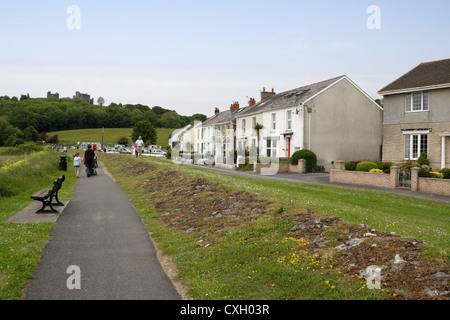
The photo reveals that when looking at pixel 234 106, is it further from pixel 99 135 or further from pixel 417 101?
pixel 99 135

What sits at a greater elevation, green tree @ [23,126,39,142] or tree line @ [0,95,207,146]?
tree line @ [0,95,207,146]

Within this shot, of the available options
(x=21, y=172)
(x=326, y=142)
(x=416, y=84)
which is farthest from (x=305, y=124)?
(x=21, y=172)

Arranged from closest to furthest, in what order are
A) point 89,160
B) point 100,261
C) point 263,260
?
point 263,260 → point 100,261 → point 89,160

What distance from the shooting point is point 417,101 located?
1156 inches

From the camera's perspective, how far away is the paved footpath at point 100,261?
20.1ft

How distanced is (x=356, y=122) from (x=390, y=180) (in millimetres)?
16917

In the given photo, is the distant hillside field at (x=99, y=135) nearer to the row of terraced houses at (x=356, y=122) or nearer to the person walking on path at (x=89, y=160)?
the row of terraced houses at (x=356, y=122)

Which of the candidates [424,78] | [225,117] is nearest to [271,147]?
[424,78]

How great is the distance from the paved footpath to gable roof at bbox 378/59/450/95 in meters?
26.1

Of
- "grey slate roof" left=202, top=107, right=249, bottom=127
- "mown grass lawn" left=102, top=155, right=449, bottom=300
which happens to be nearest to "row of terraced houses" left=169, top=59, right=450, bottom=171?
"grey slate roof" left=202, top=107, right=249, bottom=127

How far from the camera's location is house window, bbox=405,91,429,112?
28734 mm

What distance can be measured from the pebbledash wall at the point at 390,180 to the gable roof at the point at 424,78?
9679 mm

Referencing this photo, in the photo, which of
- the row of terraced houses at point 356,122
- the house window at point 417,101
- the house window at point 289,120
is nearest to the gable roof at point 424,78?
the row of terraced houses at point 356,122

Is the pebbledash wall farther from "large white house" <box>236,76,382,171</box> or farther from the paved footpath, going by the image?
the paved footpath
